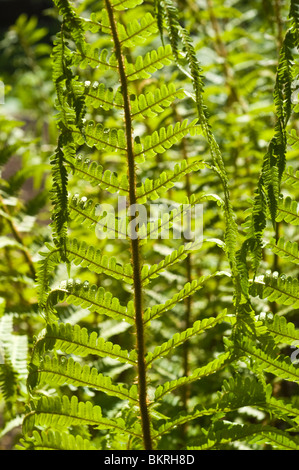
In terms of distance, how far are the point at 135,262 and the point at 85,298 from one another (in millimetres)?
85

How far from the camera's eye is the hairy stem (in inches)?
25.4

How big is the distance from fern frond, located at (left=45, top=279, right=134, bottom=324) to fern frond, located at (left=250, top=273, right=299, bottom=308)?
18cm

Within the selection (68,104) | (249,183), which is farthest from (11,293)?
(68,104)

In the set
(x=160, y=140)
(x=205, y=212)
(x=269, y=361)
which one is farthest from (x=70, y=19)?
(x=205, y=212)

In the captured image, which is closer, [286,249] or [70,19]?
Answer: [70,19]

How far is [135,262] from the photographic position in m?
0.70

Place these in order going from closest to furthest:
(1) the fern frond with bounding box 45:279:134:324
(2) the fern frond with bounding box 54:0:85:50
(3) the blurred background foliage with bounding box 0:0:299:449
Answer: (2) the fern frond with bounding box 54:0:85:50, (1) the fern frond with bounding box 45:279:134:324, (3) the blurred background foliage with bounding box 0:0:299:449

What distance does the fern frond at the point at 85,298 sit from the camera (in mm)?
688

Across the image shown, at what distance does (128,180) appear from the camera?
2.27 feet

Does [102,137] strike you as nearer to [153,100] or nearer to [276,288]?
[153,100]

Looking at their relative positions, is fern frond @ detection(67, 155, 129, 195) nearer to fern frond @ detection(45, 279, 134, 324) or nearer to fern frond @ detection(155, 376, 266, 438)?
fern frond @ detection(45, 279, 134, 324)

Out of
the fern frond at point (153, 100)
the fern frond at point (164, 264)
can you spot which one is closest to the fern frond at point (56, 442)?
the fern frond at point (164, 264)

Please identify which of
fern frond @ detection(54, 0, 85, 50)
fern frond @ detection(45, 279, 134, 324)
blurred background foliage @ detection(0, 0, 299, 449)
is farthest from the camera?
blurred background foliage @ detection(0, 0, 299, 449)

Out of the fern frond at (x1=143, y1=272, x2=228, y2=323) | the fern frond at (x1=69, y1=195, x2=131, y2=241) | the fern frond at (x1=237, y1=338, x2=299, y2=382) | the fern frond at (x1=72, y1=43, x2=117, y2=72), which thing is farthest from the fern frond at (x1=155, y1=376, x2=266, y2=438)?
the fern frond at (x1=72, y1=43, x2=117, y2=72)
